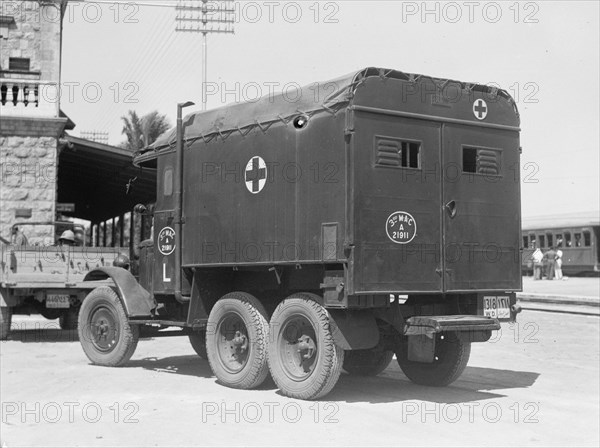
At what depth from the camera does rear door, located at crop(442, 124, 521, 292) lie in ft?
28.0

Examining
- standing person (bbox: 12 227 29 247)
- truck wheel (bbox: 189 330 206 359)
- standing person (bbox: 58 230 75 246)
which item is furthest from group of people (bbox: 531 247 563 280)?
truck wheel (bbox: 189 330 206 359)

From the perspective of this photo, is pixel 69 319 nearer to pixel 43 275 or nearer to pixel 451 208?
pixel 43 275

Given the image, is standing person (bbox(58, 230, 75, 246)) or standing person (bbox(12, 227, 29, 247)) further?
standing person (bbox(12, 227, 29, 247))

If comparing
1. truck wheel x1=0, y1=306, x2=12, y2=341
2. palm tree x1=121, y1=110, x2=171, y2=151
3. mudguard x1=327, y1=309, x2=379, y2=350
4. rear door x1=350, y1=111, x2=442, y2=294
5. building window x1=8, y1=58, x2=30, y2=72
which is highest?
palm tree x1=121, y1=110, x2=171, y2=151

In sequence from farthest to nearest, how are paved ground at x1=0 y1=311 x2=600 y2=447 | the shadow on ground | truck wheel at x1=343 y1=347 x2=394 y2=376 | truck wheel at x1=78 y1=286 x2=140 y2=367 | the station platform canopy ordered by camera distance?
the station platform canopy
truck wheel at x1=78 y1=286 x2=140 y2=367
truck wheel at x1=343 y1=347 x2=394 y2=376
the shadow on ground
paved ground at x1=0 y1=311 x2=600 y2=447

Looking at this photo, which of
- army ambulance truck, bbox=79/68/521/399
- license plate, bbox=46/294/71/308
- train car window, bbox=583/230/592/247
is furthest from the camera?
train car window, bbox=583/230/592/247

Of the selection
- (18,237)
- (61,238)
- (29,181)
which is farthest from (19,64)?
(61,238)

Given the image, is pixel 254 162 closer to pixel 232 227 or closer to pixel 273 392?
pixel 232 227

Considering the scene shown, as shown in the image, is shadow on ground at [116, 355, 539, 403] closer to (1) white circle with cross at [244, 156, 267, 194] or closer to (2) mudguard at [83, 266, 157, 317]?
(2) mudguard at [83, 266, 157, 317]

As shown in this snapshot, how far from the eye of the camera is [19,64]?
19.0 metres

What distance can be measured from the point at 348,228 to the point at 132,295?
4.01m

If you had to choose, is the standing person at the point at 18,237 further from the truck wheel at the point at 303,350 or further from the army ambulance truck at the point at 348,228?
the truck wheel at the point at 303,350

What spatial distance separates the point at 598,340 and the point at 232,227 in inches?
302

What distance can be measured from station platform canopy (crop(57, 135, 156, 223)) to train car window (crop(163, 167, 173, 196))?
834 millimetres
